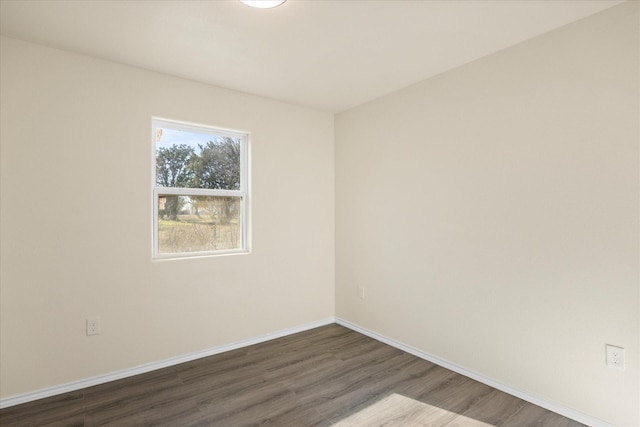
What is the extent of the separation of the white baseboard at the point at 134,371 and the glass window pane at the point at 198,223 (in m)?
0.92

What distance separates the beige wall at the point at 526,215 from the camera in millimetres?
1891

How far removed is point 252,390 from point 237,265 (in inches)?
44.9

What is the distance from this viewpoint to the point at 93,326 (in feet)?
8.04

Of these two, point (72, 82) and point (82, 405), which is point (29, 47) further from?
point (82, 405)

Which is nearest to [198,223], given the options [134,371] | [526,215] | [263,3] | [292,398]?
[134,371]

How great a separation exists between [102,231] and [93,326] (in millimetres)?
713

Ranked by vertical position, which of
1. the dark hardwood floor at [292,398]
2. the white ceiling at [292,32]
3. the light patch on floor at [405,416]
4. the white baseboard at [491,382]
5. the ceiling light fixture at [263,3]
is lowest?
the light patch on floor at [405,416]

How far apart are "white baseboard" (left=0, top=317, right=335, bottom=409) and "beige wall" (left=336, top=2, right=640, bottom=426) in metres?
1.17

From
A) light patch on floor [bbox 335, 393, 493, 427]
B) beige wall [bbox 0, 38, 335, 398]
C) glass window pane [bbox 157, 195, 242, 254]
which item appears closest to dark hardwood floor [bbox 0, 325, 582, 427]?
light patch on floor [bbox 335, 393, 493, 427]

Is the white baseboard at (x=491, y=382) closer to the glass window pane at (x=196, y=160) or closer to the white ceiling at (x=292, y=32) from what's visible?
the glass window pane at (x=196, y=160)

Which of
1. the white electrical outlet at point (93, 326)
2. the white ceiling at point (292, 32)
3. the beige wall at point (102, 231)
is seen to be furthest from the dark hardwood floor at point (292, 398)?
the white ceiling at point (292, 32)

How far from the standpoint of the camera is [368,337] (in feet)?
11.3

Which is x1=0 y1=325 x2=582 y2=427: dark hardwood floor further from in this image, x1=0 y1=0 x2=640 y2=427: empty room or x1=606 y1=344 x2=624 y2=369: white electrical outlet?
x1=606 y1=344 x2=624 y2=369: white electrical outlet

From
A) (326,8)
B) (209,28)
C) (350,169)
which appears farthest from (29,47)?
(350,169)
